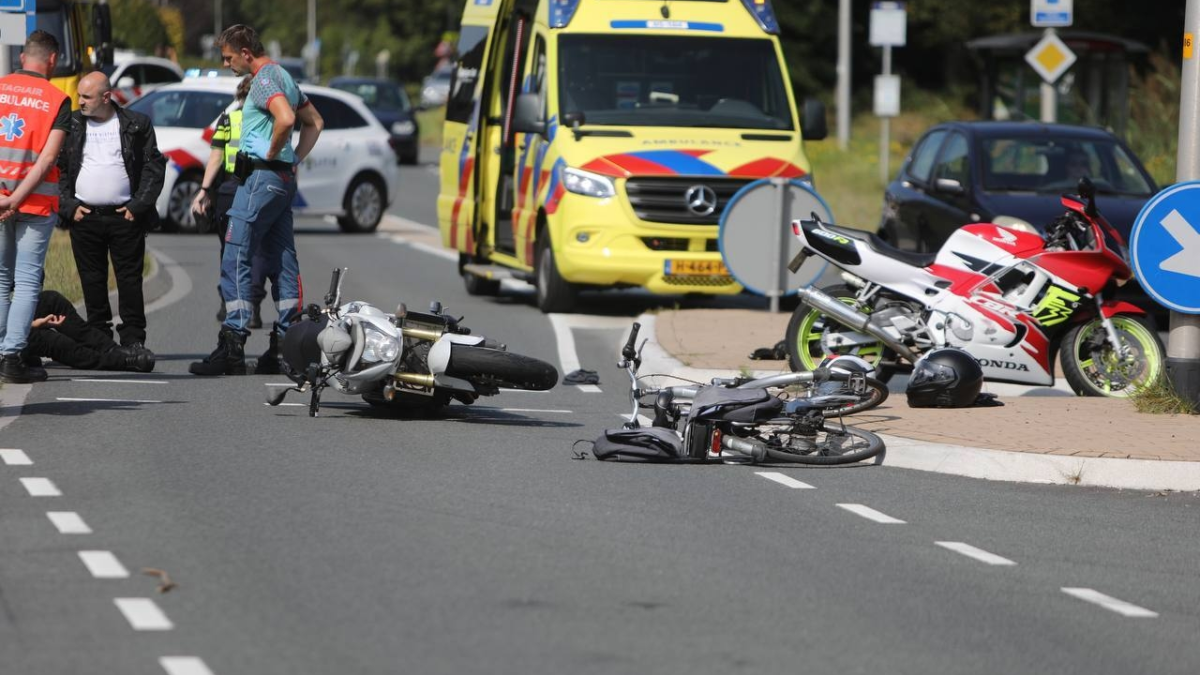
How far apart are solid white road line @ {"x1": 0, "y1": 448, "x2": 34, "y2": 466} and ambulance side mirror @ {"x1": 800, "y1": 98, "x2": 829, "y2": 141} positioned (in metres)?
8.86

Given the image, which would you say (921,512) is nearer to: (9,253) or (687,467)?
(687,467)

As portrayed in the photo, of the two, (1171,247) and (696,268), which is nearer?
(1171,247)

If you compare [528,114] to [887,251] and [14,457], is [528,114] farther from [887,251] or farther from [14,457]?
[14,457]

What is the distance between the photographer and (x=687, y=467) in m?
9.78

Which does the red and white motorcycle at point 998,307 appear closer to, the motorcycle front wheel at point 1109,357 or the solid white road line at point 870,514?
the motorcycle front wheel at point 1109,357

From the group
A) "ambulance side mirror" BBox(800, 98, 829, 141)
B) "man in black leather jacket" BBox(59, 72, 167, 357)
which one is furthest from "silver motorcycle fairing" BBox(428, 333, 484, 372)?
"ambulance side mirror" BBox(800, 98, 829, 141)

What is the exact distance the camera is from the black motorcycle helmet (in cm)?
1132

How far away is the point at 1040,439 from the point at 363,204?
16.7 m

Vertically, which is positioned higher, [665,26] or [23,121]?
[665,26]

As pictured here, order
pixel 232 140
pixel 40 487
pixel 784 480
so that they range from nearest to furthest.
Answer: pixel 40 487 → pixel 784 480 → pixel 232 140

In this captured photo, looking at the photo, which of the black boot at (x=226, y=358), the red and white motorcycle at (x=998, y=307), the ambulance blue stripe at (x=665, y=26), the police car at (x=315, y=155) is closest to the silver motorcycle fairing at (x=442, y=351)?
the black boot at (x=226, y=358)

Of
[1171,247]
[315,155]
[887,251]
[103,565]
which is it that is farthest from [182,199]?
[103,565]

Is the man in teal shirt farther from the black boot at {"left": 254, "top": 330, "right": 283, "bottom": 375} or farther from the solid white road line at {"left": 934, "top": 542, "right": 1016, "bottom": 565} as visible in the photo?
the solid white road line at {"left": 934, "top": 542, "right": 1016, "bottom": 565}

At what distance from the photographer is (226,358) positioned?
1262 centimetres
